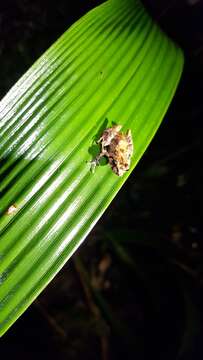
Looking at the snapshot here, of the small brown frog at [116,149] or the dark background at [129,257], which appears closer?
the small brown frog at [116,149]

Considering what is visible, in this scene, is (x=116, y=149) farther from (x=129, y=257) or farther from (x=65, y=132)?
(x=129, y=257)

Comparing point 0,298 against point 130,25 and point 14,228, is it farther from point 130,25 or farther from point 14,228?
point 130,25

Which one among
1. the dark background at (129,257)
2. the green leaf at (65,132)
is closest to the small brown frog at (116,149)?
the green leaf at (65,132)

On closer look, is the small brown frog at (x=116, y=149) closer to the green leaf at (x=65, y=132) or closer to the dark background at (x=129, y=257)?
the green leaf at (x=65, y=132)

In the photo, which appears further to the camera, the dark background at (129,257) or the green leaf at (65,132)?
the dark background at (129,257)

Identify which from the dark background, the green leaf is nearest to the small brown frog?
the green leaf

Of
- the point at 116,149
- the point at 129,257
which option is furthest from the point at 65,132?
the point at 129,257
